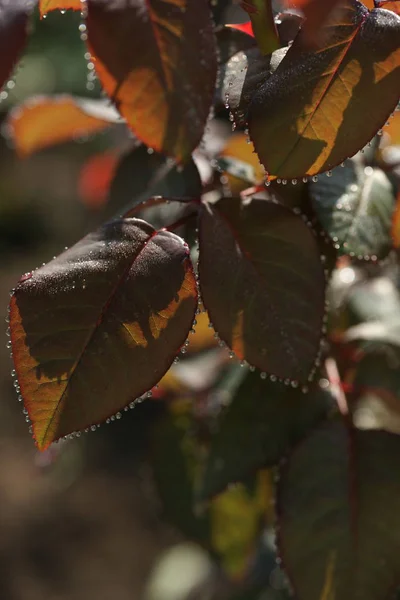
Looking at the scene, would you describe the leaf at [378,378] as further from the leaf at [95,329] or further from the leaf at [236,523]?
the leaf at [95,329]

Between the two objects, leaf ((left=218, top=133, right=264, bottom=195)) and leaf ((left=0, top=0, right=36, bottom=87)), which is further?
leaf ((left=218, top=133, right=264, bottom=195))

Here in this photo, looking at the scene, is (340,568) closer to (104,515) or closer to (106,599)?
(106,599)

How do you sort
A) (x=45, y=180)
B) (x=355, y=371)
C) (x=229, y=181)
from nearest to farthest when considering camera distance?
1. (x=229, y=181)
2. (x=355, y=371)
3. (x=45, y=180)

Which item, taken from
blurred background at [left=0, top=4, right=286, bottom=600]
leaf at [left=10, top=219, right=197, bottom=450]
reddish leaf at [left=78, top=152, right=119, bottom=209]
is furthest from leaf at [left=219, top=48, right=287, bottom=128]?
blurred background at [left=0, top=4, right=286, bottom=600]

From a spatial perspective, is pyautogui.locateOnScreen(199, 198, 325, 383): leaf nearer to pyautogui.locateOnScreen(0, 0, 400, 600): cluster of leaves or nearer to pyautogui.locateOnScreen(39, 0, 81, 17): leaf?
pyautogui.locateOnScreen(0, 0, 400, 600): cluster of leaves

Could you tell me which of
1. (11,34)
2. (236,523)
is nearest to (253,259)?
(11,34)

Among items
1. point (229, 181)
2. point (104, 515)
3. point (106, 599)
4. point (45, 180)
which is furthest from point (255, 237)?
point (45, 180)
